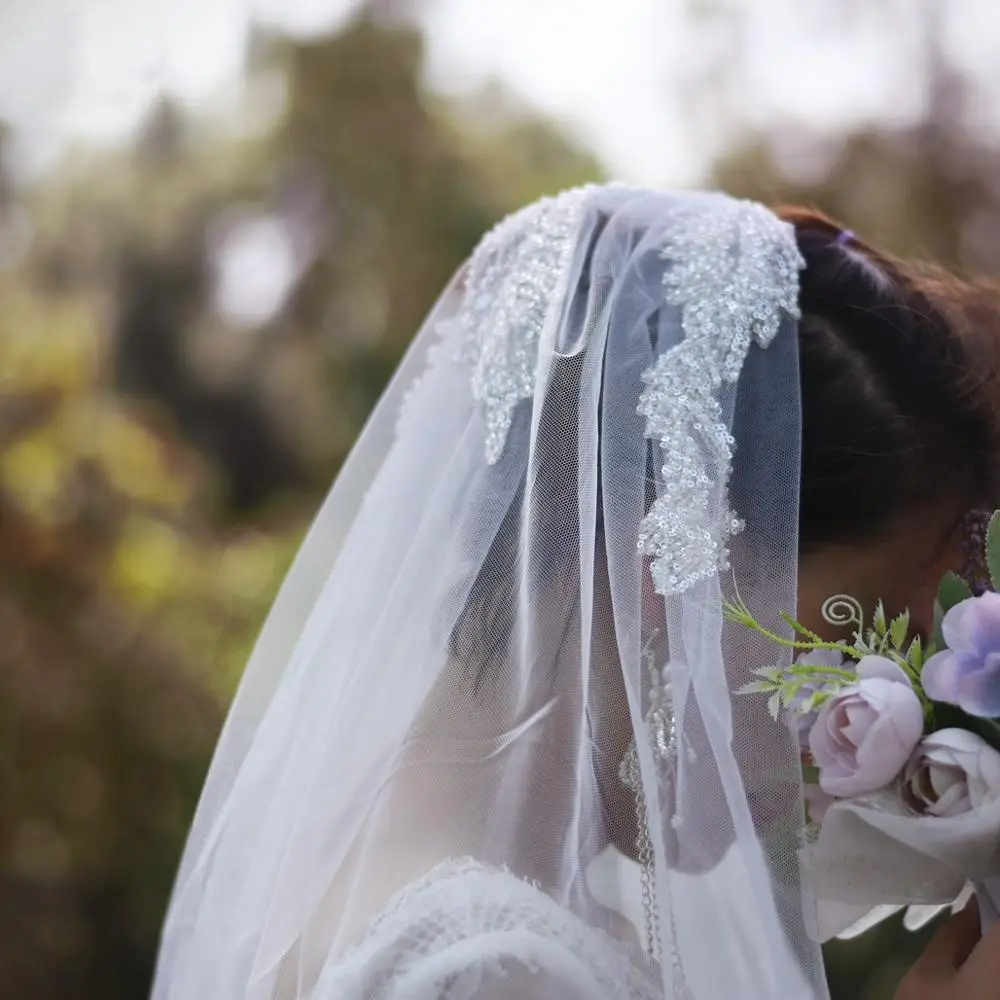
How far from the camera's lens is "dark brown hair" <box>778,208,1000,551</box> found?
101 cm

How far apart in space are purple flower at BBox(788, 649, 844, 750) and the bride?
0.02m

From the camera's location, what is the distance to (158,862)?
2410 millimetres

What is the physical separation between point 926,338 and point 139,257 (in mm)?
1973

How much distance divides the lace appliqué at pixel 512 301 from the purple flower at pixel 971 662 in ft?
1.31

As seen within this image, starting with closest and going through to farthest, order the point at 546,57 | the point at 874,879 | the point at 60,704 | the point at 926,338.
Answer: the point at 874,879
the point at 926,338
the point at 60,704
the point at 546,57

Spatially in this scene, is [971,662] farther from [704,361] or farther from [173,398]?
[173,398]

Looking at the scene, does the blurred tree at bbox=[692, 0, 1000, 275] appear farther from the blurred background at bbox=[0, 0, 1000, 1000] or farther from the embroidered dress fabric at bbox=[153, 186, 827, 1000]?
the embroidered dress fabric at bbox=[153, 186, 827, 1000]

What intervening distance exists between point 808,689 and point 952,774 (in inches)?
4.6

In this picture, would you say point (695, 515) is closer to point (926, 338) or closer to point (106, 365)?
point (926, 338)

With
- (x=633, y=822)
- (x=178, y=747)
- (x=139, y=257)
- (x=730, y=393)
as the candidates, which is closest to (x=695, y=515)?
(x=730, y=393)

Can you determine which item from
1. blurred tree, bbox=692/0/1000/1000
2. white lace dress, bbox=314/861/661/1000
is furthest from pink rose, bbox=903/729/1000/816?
blurred tree, bbox=692/0/1000/1000

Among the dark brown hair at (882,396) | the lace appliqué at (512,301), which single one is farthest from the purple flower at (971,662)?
the lace appliqué at (512,301)

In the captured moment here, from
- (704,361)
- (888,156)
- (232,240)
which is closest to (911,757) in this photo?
(704,361)

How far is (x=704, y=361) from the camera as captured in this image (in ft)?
3.15
